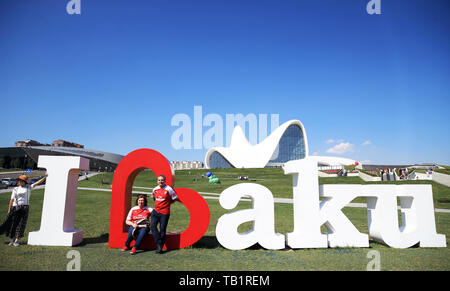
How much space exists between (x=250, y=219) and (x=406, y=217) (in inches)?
138

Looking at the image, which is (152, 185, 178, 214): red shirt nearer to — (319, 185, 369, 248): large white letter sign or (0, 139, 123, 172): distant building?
(319, 185, 369, 248): large white letter sign

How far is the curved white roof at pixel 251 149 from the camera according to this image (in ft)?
196

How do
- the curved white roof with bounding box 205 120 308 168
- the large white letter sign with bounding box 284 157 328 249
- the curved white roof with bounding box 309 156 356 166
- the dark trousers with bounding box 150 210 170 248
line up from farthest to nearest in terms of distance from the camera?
the curved white roof with bounding box 309 156 356 166 < the curved white roof with bounding box 205 120 308 168 < the large white letter sign with bounding box 284 157 328 249 < the dark trousers with bounding box 150 210 170 248

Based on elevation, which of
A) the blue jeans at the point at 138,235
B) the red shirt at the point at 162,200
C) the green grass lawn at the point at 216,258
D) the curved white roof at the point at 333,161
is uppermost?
the curved white roof at the point at 333,161

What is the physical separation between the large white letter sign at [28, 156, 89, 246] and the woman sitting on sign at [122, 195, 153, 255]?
1.21m

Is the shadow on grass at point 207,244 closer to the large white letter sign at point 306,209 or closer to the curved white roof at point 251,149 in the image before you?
the large white letter sign at point 306,209

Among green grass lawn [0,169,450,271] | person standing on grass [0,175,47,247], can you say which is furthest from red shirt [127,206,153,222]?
person standing on grass [0,175,47,247]

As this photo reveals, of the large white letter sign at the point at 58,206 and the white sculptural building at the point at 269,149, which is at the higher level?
the white sculptural building at the point at 269,149

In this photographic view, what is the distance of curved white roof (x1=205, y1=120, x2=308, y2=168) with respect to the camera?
59.8 m

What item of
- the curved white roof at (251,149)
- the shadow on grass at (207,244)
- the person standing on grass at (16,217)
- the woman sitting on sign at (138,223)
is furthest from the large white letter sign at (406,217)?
the curved white roof at (251,149)

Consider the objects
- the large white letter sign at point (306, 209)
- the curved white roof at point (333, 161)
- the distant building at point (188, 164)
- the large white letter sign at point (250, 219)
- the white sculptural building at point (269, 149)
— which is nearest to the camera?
the large white letter sign at point (250, 219)

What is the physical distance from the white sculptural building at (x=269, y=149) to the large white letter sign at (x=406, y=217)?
53.5m
